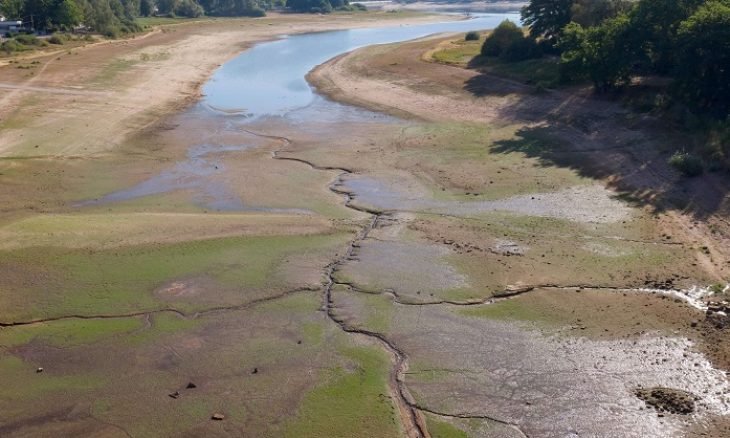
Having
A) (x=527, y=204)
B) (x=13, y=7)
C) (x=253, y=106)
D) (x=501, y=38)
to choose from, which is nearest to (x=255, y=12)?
(x=13, y=7)

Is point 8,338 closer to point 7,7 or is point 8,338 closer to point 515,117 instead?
point 515,117

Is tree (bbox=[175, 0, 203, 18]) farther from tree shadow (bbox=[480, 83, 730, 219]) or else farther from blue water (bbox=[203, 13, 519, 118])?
tree shadow (bbox=[480, 83, 730, 219])

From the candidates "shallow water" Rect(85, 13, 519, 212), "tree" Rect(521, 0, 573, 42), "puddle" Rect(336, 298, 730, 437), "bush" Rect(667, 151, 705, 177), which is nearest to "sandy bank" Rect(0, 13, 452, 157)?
"shallow water" Rect(85, 13, 519, 212)

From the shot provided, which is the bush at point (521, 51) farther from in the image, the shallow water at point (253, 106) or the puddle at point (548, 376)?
the puddle at point (548, 376)

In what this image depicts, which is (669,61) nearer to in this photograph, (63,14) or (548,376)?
(548,376)

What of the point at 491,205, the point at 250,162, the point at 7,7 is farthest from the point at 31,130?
the point at 7,7

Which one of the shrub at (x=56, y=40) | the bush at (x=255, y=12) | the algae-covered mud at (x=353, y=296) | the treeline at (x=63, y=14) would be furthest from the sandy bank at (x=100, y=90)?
the bush at (x=255, y=12)

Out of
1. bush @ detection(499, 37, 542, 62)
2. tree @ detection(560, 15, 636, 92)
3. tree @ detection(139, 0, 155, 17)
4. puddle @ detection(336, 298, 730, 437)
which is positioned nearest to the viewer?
puddle @ detection(336, 298, 730, 437)
